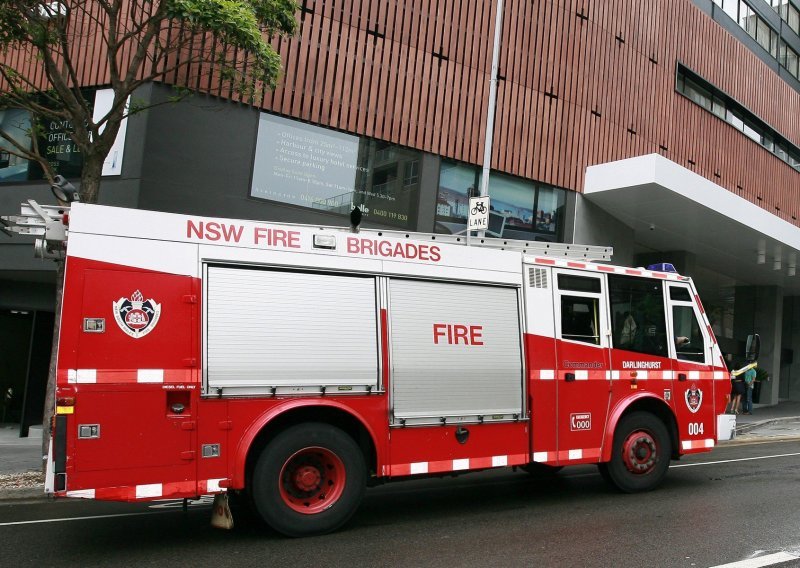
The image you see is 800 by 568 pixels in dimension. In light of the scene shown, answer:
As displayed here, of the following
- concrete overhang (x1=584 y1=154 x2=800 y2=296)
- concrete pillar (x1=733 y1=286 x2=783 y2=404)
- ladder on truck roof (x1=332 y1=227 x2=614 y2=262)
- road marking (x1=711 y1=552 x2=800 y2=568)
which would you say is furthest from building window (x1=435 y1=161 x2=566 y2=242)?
concrete pillar (x1=733 y1=286 x2=783 y2=404)

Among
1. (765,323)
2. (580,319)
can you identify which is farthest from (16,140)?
(765,323)

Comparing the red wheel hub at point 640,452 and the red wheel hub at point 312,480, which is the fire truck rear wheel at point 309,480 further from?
the red wheel hub at point 640,452

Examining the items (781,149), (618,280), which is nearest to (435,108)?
(618,280)

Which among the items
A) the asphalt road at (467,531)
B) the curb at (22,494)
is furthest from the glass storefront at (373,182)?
the asphalt road at (467,531)

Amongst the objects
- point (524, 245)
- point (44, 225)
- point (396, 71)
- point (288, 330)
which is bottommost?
point (288, 330)

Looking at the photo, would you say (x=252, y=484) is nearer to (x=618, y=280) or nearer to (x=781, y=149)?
(x=618, y=280)

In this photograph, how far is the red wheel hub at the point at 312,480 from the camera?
5957 millimetres

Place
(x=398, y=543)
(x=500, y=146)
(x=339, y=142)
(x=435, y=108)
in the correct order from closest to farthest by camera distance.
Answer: (x=398, y=543) → (x=339, y=142) → (x=435, y=108) → (x=500, y=146)

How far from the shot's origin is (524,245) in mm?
8109

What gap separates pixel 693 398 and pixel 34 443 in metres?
11.3

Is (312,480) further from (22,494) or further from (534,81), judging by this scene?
(534,81)

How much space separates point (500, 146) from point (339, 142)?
4.56m

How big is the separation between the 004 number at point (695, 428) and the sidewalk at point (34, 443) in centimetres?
641

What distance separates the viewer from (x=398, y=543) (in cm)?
580
